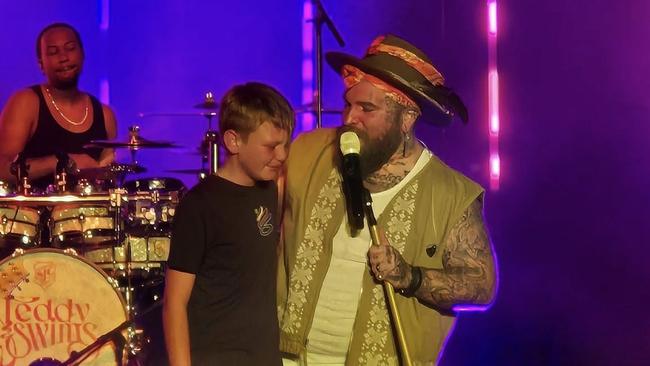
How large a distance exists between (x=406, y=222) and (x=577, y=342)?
174cm

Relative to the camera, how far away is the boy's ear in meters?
3.27

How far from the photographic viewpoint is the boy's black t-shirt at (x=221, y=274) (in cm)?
315

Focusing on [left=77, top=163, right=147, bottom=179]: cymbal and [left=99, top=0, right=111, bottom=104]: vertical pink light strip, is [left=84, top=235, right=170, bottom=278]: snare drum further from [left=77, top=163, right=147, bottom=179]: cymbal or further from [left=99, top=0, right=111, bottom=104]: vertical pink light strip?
[left=99, top=0, right=111, bottom=104]: vertical pink light strip

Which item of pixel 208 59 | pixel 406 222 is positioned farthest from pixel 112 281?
pixel 208 59

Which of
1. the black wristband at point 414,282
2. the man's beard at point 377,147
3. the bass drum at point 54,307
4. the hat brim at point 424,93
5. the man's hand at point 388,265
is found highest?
the hat brim at point 424,93

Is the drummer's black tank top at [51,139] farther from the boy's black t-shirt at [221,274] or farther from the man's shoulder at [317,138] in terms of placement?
the boy's black t-shirt at [221,274]

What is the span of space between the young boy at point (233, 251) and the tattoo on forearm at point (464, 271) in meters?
0.55

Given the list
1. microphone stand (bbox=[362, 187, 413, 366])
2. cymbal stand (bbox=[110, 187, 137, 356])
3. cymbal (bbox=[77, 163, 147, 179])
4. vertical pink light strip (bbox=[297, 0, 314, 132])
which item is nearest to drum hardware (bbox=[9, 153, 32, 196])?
cymbal (bbox=[77, 163, 147, 179])

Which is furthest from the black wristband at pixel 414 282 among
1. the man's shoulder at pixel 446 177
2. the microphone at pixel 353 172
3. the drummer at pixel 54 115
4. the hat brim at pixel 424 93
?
the drummer at pixel 54 115

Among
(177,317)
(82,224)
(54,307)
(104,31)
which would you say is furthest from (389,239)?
(104,31)

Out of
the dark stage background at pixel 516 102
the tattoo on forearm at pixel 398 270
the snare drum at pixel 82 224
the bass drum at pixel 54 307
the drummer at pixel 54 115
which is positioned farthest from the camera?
the drummer at pixel 54 115

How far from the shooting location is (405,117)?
3557 mm

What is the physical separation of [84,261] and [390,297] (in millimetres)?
2448

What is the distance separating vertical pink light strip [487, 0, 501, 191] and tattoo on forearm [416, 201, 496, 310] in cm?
227
